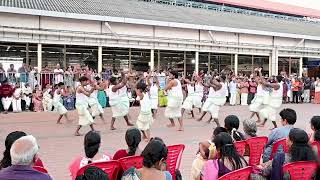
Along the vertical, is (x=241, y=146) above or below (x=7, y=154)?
below

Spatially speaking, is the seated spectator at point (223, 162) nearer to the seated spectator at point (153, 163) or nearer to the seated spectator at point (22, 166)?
the seated spectator at point (153, 163)

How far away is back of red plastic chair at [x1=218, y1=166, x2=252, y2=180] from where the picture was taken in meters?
4.01

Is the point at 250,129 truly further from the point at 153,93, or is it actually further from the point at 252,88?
the point at 252,88

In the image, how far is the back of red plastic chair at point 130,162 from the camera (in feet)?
15.3

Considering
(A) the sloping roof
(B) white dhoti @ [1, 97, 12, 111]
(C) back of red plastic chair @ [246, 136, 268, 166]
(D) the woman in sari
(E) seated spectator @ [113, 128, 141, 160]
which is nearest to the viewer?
(E) seated spectator @ [113, 128, 141, 160]

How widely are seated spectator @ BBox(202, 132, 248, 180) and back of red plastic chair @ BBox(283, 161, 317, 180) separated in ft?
1.78

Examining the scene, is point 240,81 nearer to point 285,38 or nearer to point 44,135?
point 285,38

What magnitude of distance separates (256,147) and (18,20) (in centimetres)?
1623

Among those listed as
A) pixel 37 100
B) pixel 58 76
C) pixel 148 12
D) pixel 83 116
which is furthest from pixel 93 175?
pixel 148 12

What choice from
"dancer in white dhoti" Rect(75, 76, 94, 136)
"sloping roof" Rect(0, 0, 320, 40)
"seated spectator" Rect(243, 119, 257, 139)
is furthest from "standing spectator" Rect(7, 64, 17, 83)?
"seated spectator" Rect(243, 119, 257, 139)

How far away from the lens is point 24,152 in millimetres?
3494

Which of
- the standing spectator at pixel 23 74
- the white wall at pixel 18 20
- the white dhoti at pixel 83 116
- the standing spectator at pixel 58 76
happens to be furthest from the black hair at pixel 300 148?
the white wall at pixel 18 20

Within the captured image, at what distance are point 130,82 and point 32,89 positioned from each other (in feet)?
13.6

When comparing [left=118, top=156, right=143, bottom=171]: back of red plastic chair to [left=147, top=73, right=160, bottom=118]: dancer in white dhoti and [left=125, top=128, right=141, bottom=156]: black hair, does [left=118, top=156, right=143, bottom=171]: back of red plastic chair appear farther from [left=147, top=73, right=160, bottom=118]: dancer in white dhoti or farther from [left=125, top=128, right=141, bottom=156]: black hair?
[left=147, top=73, right=160, bottom=118]: dancer in white dhoti
